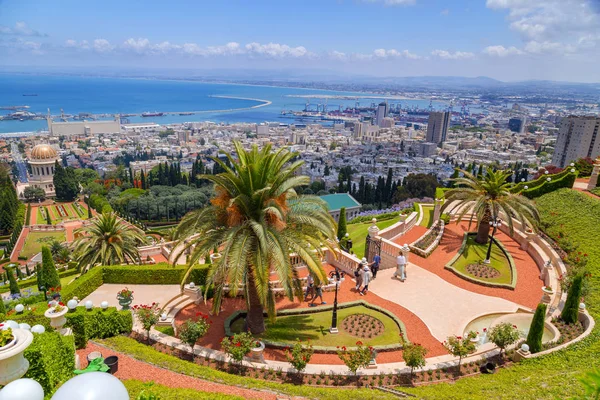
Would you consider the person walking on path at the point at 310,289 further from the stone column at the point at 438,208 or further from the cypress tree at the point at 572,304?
the stone column at the point at 438,208

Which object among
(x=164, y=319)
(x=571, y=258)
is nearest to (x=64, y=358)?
(x=164, y=319)

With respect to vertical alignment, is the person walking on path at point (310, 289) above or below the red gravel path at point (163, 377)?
below

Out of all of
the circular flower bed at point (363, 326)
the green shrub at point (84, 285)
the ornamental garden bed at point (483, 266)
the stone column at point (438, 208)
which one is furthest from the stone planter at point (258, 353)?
the stone column at point (438, 208)

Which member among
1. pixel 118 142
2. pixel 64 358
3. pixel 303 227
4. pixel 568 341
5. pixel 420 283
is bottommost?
pixel 118 142

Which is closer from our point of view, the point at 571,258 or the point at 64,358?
the point at 64,358

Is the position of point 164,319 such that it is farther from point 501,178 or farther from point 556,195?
point 556,195

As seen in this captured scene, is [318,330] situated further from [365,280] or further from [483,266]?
[483,266]

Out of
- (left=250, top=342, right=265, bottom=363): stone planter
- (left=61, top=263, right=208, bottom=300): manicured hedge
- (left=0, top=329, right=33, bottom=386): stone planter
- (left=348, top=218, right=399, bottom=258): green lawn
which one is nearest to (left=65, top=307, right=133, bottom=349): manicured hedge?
(left=0, top=329, right=33, bottom=386): stone planter
